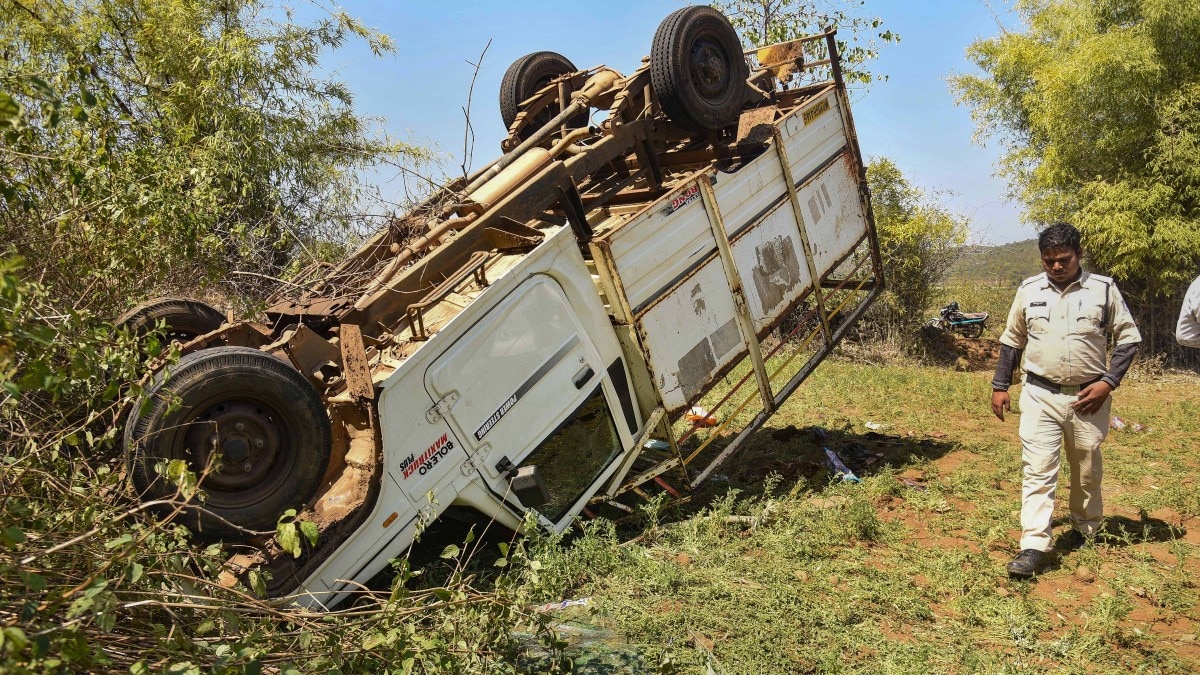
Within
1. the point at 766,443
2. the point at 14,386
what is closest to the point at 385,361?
the point at 14,386

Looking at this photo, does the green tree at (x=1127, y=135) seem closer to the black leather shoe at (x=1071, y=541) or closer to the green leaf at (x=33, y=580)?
the black leather shoe at (x=1071, y=541)

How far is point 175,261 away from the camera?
5.98m

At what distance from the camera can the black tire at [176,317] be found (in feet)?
15.3

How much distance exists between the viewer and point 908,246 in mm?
14984

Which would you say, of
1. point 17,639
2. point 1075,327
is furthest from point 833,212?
point 17,639

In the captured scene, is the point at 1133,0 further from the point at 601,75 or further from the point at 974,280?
the point at 601,75

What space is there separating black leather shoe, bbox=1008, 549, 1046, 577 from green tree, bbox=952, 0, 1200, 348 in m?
9.45

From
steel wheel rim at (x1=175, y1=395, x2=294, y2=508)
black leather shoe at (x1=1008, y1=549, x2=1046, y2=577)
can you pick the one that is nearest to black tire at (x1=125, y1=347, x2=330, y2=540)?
steel wheel rim at (x1=175, y1=395, x2=294, y2=508)

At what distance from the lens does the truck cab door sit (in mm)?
4352

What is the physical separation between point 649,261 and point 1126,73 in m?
10.1

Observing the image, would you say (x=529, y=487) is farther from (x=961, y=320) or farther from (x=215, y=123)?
(x=961, y=320)

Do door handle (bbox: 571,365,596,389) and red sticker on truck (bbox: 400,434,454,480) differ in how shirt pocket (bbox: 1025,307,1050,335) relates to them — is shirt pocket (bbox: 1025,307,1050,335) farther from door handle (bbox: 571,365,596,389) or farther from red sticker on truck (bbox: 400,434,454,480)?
red sticker on truck (bbox: 400,434,454,480)

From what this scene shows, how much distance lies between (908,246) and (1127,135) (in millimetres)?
3817

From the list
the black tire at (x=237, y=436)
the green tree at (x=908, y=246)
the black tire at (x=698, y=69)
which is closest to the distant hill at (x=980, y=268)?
the green tree at (x=908, y=246)
